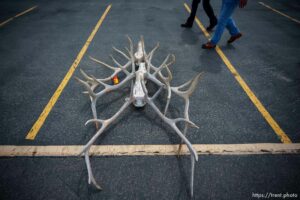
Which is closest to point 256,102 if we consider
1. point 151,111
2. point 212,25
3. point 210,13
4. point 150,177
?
point 151,111

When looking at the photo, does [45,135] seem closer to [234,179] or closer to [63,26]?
[234,179]

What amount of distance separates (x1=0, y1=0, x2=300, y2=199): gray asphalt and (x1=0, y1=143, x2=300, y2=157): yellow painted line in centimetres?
7

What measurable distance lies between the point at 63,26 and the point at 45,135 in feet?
15.6

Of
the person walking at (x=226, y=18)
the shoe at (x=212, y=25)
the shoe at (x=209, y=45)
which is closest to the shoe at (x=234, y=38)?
the person walking at (x=226, y=18)

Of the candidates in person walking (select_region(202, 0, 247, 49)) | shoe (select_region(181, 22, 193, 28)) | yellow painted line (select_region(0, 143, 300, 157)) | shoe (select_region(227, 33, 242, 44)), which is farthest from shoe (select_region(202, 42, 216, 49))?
yellow painted line (select_region(0, 143, 300, 157))

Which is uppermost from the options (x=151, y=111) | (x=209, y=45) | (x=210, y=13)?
(x=210, y=13)

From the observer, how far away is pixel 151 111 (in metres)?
2.93

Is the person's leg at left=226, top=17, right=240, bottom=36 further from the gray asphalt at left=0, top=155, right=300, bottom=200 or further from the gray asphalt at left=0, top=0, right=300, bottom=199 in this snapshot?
the gray asphalt at left=0, top=155, right=300, bottom=200

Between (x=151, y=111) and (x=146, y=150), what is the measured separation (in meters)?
0.73

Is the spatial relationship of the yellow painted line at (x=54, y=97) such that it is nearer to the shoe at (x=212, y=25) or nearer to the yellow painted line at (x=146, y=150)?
the yellow painted line at (x=146, y=150)

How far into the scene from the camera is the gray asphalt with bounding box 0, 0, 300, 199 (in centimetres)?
205

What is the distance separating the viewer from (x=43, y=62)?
4.16m

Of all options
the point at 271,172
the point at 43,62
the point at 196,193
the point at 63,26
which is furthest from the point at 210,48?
the point at 63,26

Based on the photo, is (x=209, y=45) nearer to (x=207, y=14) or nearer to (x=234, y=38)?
(x=234, y=38)
